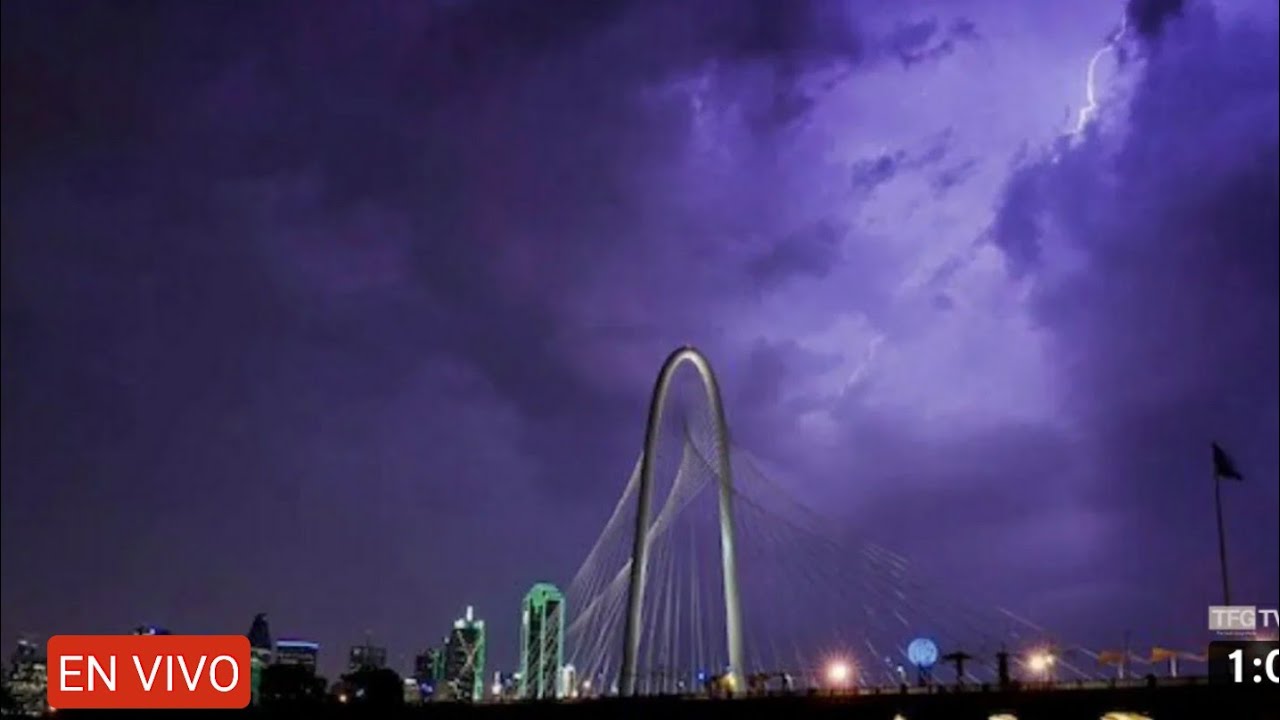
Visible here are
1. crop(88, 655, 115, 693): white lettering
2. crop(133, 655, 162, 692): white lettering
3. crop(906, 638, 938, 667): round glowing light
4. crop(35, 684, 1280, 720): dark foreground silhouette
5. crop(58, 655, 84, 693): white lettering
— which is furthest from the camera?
crop(906, 638, 938, 667): round glowing light

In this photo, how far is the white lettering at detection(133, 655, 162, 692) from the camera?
3103cm

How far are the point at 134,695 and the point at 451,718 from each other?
1943 inches

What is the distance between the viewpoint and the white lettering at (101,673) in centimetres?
3182

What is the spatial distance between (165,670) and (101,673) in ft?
7.75

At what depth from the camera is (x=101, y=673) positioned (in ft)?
108

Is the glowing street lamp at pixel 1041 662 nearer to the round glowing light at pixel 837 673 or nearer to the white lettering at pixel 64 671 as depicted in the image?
the round glowing light at pixel 837 673

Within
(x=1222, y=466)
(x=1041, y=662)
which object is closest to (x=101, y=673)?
(x=1222, y=466)

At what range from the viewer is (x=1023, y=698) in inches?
2793

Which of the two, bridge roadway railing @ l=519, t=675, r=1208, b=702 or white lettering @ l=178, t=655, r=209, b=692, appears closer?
white lettering @ l=178, t=655, r=209, b=692

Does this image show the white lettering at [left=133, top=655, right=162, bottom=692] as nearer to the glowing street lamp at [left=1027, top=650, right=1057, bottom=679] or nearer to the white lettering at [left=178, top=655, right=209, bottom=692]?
the white lettering at [left=178, top=655, right=209, bottom=692]

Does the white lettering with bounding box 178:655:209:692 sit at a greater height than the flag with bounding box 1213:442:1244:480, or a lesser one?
lesser

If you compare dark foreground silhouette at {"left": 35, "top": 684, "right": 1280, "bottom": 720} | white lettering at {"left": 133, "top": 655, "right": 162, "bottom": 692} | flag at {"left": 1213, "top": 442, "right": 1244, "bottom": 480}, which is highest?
flag at {"left": 1213, "top": 442, "right": 1244, "bottom": 480}

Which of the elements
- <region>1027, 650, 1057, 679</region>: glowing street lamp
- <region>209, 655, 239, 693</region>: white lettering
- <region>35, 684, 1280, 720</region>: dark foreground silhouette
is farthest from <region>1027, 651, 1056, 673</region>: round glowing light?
<region>209, 655, 239, 693</region>: white lettering

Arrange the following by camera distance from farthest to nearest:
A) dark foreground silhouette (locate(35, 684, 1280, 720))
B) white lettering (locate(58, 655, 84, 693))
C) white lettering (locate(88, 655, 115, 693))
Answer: dark foreground silhouette (locate(35, 684, 1280, 720)) < white lettering (locate(58, 655, 84, 693)) < white lettering (locate(88, 655, 115, 693))
